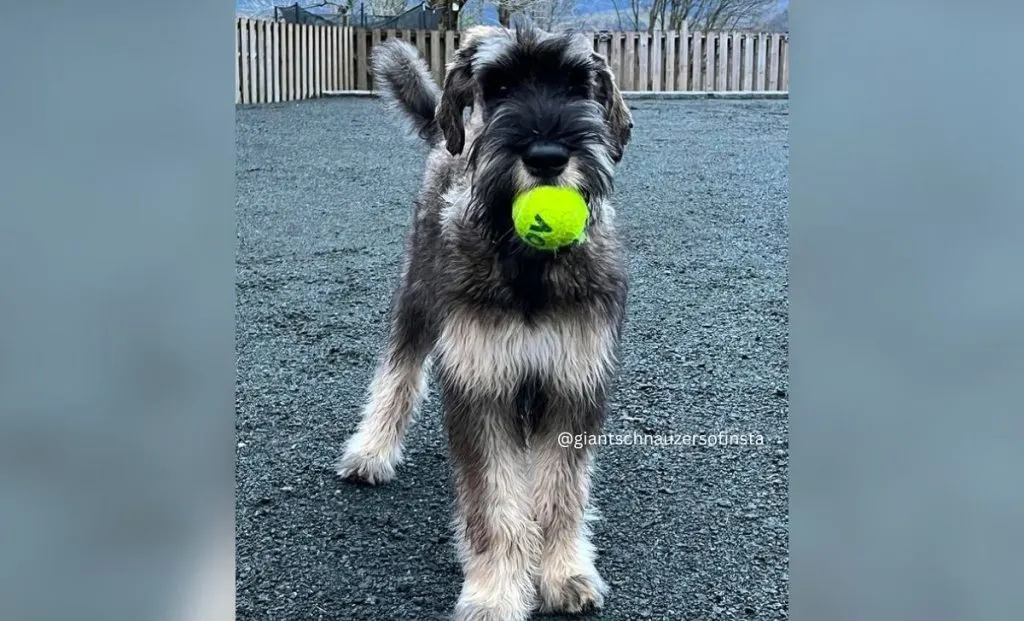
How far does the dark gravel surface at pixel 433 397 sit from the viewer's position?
67.4 inches

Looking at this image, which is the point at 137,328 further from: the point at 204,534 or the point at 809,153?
the point at 809,153

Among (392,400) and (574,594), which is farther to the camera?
(392,400)

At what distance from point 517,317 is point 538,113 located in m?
0.36

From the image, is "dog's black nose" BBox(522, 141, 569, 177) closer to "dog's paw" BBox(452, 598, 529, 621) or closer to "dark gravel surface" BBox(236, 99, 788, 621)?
"dark gravel surface" BBox(236, 99, 788, 621)

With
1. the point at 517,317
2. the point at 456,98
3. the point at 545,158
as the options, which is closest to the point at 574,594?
the point at 517,317

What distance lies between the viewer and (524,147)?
1.43 m

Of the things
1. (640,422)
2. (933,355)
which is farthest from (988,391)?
(640,422)

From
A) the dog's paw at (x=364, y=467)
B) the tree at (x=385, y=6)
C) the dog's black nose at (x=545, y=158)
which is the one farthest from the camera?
the dog's paw at (x=364, y=467)

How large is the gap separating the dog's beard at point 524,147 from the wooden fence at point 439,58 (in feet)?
0.89

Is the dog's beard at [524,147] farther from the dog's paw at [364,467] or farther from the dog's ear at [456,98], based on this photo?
the dog's paw at [364,467]

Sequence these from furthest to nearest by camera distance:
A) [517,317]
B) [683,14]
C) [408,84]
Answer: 1. [408,84]
2. [683,14]
3. [517,317]

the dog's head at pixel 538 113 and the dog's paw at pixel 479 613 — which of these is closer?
the dog's head at pixel 538 113

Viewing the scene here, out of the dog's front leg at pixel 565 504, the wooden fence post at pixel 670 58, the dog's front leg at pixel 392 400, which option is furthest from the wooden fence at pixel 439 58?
the dog's front leg at pixel 565 504

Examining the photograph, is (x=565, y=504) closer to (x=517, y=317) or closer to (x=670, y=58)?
(x=517, y=317)
